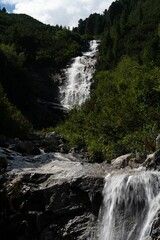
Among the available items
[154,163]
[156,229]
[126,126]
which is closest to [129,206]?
[156,229]

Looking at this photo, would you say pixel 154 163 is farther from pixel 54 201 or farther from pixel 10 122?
pixel 10 122

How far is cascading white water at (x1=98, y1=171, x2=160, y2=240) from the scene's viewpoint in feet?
52.0

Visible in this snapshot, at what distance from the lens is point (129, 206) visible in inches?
655

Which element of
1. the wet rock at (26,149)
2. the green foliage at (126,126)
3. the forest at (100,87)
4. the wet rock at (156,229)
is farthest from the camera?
the wet rock at (26,149)

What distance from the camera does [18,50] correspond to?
8100cm

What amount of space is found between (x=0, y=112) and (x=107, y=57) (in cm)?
4207

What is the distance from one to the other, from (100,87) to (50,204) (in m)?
37.8

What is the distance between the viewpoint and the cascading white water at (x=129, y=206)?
15.8 meters

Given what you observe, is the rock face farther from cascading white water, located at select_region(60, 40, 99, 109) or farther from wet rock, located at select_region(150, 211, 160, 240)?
cascading white water, located at select_region(60, 40, 99, 109)

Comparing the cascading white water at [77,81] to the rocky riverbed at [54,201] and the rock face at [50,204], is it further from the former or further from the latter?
the rock face at [50,204]

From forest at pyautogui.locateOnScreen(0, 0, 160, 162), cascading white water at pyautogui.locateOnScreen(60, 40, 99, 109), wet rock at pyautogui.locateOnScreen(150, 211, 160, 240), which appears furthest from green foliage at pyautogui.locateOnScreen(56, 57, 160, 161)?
cascading white water at pyautogui.locateOnScreen(60, 40, 99, 109)

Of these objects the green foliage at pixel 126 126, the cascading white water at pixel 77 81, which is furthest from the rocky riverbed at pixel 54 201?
the cascading white water at pixel 77 81

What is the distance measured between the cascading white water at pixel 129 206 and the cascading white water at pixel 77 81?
4267 centimetres

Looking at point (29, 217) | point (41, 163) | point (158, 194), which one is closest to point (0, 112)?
point (41, 163)
